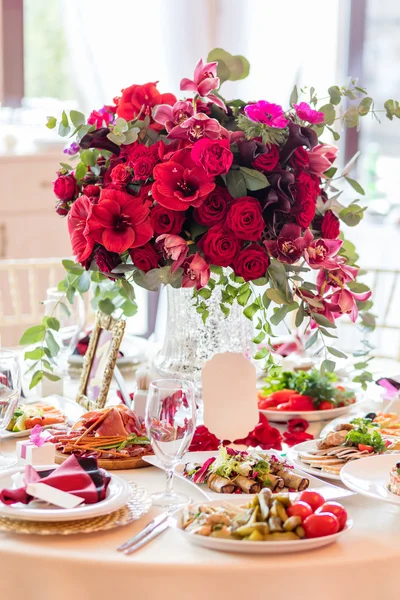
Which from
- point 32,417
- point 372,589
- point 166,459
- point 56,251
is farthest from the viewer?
point 56,251

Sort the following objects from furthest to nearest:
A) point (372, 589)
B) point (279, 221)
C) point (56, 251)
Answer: point (56, 251)
point (279, 221)
point (372, 589)

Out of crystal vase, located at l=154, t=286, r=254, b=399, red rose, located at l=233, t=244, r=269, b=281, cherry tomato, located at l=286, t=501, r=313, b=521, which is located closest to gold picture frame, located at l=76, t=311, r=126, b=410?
crystal vase, located at l=154, t=286, r=254, b=399

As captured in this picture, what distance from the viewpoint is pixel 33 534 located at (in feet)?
4.01

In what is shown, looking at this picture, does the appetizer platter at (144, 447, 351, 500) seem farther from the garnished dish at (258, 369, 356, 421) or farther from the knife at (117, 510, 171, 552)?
the garnished dish at (258, 369, 356, 421)

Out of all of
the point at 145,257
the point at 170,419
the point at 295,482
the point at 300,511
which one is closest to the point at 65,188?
the point at 145,257

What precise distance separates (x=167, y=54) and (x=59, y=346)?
3.07 metres

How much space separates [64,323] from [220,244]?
2.00ft

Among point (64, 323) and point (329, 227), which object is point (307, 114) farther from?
point (64, 323)

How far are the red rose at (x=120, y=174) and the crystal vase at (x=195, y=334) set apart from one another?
232 millimetres

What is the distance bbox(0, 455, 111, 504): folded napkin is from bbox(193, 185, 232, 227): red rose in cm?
46

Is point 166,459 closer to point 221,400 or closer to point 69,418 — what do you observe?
point 221,400

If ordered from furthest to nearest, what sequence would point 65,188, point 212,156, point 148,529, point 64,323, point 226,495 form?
1. point 64,323
2. point 65,188
3. point 212,156
4. point 226,495
5. point 148,529

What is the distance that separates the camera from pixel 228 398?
63.0 inches

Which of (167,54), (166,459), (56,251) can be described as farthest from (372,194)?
(166,459)
